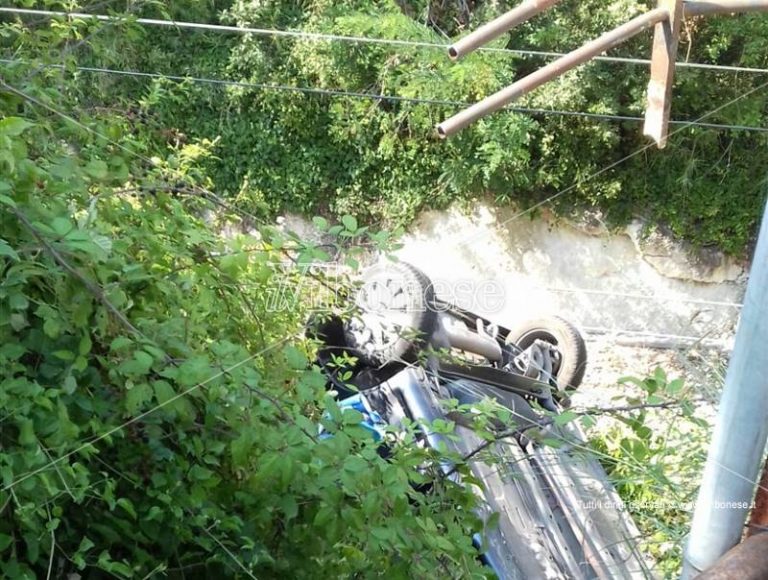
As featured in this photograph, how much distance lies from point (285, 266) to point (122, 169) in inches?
18.2

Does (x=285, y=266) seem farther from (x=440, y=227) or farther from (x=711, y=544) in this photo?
(x=440, y=227)

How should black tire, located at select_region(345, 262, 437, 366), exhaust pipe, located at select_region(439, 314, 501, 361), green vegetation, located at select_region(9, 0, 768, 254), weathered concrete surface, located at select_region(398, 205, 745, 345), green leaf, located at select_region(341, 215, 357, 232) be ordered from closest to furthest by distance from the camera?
green leaf, located at select_region(341, 215, 357, 232) → black tire, located at select_region(345, 262, 437, 366) → exhaust pipe, located at select_region(439, 314, 501, 361) → green vegetation, located at select_region(9, 0, 768, 254) → weathered concrete surface, located at select_region(398, 205, 745, 345)

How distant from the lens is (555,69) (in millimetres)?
2432

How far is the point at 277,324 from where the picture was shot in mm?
2273

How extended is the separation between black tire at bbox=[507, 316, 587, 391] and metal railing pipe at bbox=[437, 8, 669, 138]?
3325mm

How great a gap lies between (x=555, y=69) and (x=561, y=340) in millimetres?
3680

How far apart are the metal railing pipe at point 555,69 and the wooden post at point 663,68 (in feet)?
0.08

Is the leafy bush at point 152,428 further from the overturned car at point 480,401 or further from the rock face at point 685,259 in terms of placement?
the rock face at point 685,259

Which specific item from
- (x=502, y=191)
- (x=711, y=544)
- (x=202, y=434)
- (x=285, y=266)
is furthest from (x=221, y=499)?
(x=502, y=191)

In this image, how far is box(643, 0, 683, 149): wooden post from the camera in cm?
220

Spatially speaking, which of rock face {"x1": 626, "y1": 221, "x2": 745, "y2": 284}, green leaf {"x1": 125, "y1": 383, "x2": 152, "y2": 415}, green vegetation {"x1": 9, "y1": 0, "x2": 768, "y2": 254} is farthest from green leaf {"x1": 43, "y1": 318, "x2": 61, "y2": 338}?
rock face {"x1": 626, "y1": 221, "x2": 745, "y2": 284}

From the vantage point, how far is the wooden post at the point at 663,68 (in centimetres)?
220
